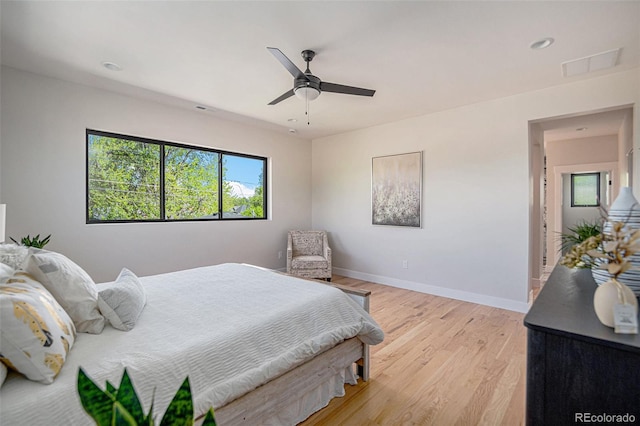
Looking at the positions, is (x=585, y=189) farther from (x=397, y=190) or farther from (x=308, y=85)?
(x=308, y=85)

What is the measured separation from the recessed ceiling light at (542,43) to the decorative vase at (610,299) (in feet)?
7.35

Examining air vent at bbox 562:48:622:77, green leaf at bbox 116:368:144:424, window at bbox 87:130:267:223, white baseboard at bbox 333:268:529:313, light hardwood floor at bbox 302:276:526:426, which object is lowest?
light hardwood floor at bbox 302:276:526:426

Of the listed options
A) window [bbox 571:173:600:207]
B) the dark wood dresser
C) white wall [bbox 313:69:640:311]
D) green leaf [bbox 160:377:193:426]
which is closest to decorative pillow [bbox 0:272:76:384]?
green leaf [bbox 160:377:193:426]

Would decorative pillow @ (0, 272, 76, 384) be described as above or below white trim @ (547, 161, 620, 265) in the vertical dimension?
below

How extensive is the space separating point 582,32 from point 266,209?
4.31 meters

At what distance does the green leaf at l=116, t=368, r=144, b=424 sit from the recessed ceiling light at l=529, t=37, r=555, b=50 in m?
3.20

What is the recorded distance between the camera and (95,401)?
24.2 inches

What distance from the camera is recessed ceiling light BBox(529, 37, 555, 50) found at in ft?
7.50

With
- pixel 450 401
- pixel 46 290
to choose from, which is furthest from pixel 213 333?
pixel 450 401

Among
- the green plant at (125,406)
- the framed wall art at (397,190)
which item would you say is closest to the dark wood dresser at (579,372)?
the green plant at (125,406)

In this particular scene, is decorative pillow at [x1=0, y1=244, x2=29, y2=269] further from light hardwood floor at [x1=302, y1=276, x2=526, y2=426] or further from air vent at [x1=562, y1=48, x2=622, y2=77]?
air vent at [x1=562, y1=48, x2=622, y2=77]

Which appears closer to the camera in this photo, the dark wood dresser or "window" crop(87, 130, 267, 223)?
the dark wood dresser

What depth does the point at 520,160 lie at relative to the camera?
3.47 meters

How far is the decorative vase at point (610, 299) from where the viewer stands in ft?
2.86
